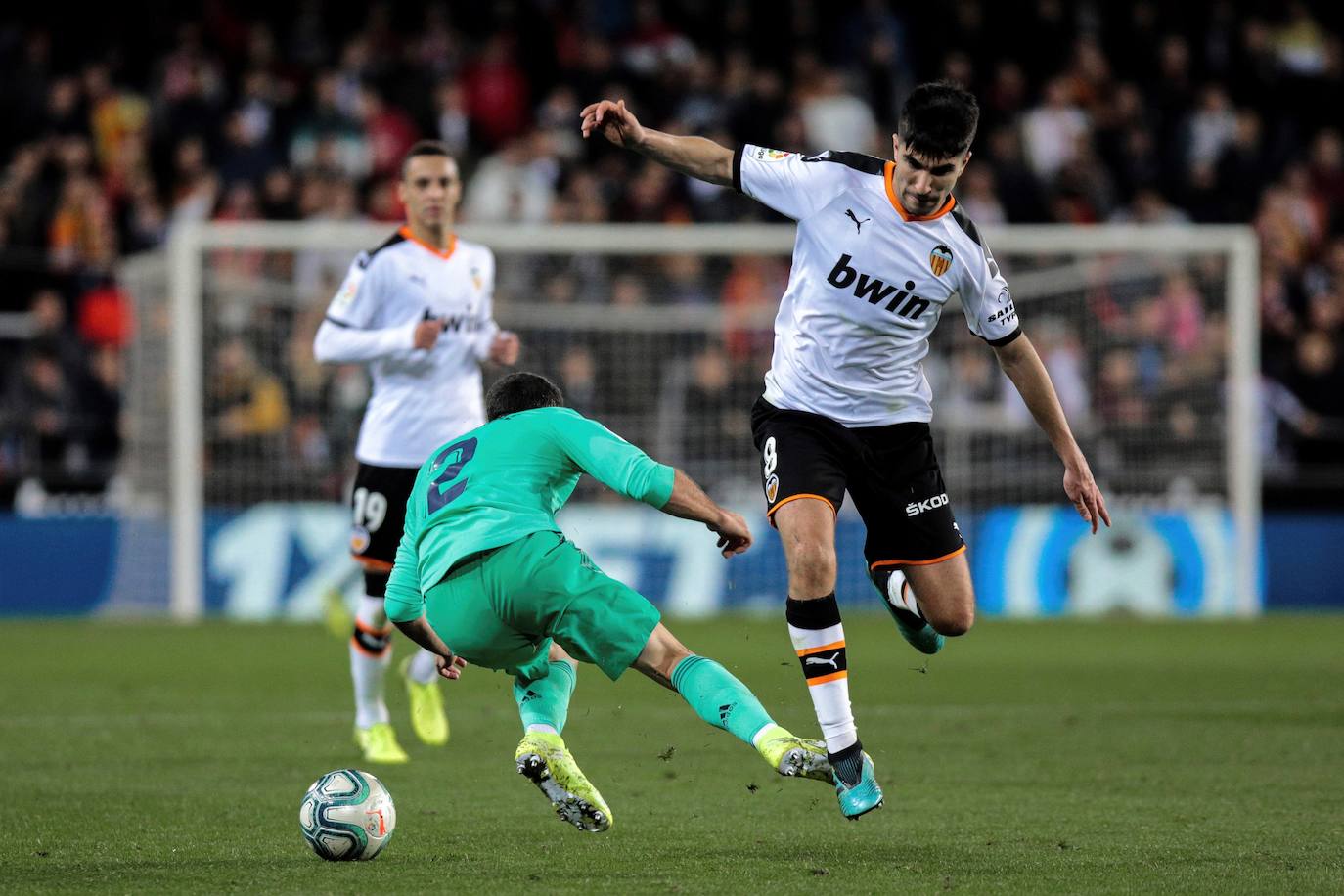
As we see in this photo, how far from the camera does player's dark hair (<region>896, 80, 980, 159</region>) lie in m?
6.46

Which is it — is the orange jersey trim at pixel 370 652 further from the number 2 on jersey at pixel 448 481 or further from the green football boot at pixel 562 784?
the green football boot at pixel 562 784

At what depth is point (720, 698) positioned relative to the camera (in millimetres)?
6035

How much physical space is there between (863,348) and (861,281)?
0.25m

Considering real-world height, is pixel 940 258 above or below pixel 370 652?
above

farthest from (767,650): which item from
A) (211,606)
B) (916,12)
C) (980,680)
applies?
(916,12)

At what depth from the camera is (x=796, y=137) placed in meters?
20.1

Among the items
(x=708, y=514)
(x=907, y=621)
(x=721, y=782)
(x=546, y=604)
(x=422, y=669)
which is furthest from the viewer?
(x=422, y=669)

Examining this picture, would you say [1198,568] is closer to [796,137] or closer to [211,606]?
[796,137]

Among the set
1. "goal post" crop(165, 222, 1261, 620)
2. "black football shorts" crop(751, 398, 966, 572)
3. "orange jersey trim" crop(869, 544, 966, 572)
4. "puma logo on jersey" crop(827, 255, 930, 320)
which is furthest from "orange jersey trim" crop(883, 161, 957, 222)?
"goal post" crop(165, 222, 1261, 620)

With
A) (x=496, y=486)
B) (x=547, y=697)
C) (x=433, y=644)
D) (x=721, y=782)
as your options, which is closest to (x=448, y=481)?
(x=496, y=486)

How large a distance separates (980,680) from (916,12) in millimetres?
12375

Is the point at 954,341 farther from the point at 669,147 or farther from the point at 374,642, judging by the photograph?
the point at 669,147

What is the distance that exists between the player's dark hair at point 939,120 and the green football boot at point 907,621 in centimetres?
174

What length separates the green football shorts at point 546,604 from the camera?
605 centimetres
